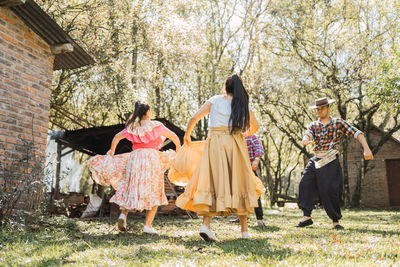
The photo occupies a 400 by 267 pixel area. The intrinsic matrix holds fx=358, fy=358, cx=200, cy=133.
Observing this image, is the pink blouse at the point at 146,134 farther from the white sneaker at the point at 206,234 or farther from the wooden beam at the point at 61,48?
the wooden beam at the point at 61,48

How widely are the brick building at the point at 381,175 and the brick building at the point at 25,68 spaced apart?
21224 millimetres

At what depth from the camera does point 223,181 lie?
4504 mm

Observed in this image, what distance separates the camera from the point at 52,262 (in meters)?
3.08

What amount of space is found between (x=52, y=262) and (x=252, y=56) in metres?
23.6

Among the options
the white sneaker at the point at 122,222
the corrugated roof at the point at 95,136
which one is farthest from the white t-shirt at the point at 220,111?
the corrugated roof at the point at 95,136

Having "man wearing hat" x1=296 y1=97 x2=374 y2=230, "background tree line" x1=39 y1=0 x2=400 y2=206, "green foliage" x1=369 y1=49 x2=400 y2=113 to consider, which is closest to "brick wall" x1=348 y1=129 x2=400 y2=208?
"background tree line" x1=39 y1=0 x2=400 y2=206

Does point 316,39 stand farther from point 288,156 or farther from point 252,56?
point 288,156

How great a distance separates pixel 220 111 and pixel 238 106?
25cm

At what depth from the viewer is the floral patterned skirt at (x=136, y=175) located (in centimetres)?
574

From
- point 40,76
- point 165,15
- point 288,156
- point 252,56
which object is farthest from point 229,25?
point 40,76

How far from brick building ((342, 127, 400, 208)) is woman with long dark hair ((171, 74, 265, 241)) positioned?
69.4 ft

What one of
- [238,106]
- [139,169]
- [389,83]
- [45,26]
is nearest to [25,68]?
[45,26]

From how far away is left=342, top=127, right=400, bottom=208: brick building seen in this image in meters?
23.8

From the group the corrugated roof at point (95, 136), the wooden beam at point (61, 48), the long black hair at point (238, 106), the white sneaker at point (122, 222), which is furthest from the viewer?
the corrugated roof at point (95, 136)
